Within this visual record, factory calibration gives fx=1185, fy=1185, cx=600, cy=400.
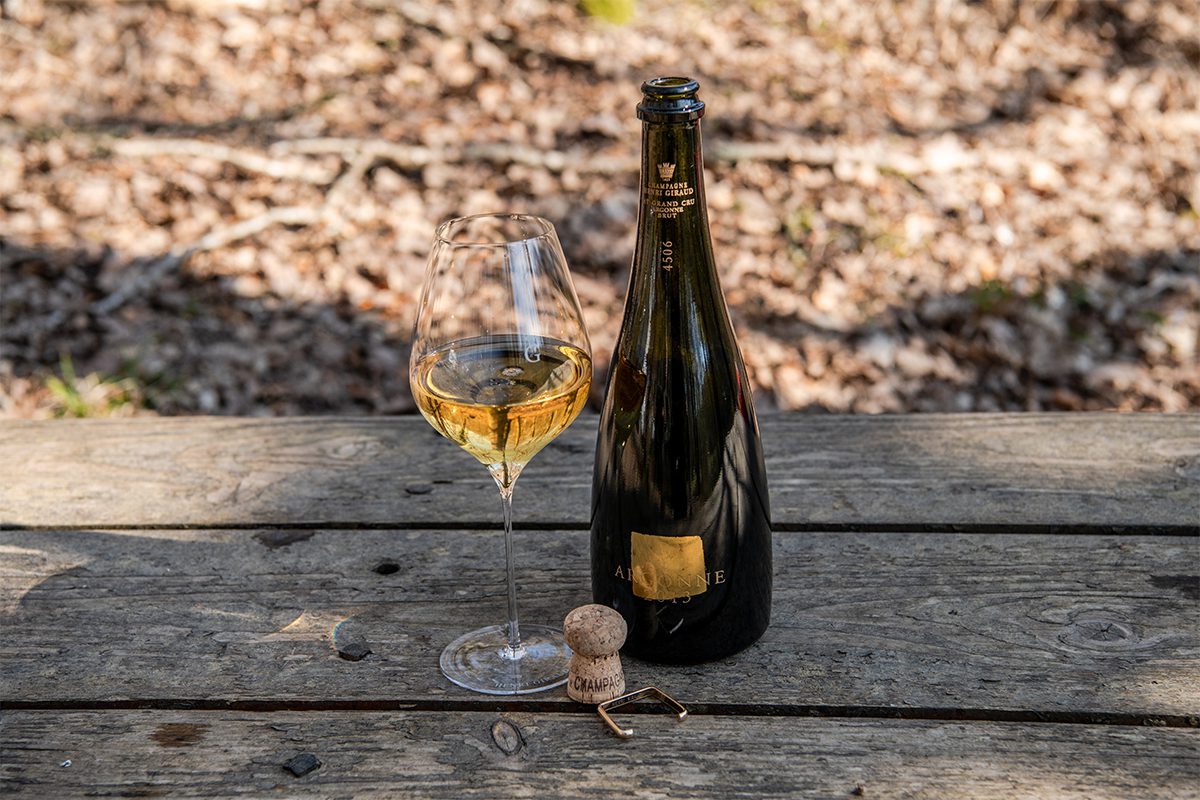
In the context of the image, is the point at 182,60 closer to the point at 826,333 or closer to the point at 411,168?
the point at 411,168

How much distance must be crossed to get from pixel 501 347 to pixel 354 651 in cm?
41

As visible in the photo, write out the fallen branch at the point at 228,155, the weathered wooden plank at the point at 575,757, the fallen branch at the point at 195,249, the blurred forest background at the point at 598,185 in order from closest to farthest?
1. the weathered wooden plank at the point at 575,757
2. the blurred forest background at the point at 598,185
3. the fallen branch at the point at 195,249
4. the fallen branch at the point at 228,155

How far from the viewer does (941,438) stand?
194cm

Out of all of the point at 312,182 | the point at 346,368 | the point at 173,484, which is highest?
the point at 312,182

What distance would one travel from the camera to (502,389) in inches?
50.1

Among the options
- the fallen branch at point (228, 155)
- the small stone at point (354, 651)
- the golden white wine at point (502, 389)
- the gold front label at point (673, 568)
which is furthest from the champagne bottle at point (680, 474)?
the fallen branch at point (228, 155)

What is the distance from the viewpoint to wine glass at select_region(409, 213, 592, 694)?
49.6 inches

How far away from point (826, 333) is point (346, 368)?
166 cm

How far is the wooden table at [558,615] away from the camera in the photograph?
1.18m

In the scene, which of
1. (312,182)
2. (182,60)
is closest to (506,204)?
(312,182)

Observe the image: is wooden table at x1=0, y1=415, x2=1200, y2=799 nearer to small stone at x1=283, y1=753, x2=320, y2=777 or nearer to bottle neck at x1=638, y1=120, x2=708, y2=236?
small stone at x1=283, y1=753, x2=320, y2=777

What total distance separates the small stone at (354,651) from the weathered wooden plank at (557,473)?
1.08 ft

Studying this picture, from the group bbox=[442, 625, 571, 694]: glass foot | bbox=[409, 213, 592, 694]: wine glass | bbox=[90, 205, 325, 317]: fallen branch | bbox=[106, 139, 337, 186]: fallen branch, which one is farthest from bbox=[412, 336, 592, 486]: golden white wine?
bbox=[106, 139, 337, 186]: fallen branch

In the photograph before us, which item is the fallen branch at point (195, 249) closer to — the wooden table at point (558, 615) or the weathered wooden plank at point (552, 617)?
the wooden table at point (558, 615)
